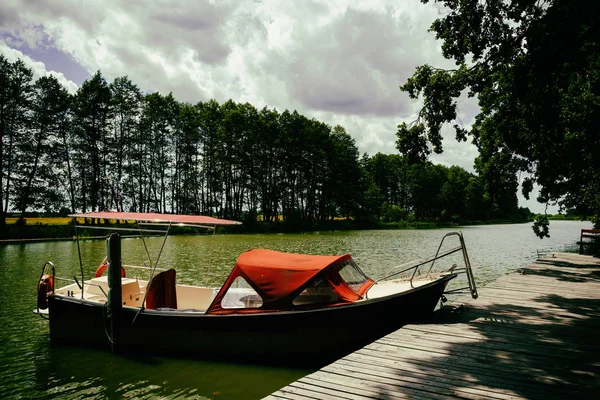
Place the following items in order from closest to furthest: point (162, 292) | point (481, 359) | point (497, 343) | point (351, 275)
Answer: point (481, 359)
point (497, 343)
point (351, 275)
point (162, 292)

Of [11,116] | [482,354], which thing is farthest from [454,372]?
[11,116]

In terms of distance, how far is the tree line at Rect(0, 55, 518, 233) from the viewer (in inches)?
1877

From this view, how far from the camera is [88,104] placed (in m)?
54.3

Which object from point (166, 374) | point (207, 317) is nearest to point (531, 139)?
point (207, 317)

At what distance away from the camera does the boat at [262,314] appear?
8117mm

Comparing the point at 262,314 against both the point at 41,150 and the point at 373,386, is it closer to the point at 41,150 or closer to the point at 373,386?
the point at 373,386

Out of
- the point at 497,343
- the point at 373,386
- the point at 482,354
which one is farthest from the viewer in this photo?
the point at 497,343

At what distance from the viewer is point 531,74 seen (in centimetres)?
1072

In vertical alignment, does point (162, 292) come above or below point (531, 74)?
below

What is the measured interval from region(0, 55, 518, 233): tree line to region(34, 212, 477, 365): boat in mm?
21960

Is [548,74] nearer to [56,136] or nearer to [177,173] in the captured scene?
[56,136]

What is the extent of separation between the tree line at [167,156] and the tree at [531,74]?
11.4 m

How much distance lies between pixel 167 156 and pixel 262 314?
63.4 m

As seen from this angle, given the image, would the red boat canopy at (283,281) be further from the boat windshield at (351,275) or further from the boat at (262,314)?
the boat windshield at (351,275)
